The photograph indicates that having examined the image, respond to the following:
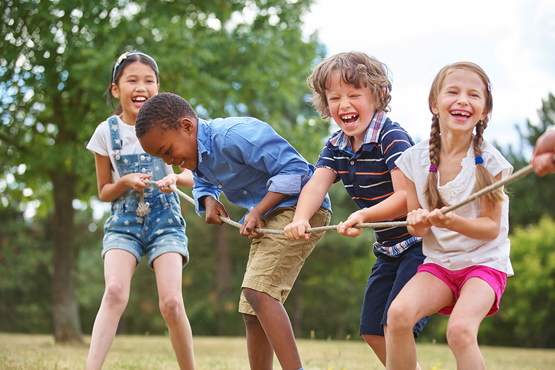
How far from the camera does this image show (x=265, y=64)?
9586 mm

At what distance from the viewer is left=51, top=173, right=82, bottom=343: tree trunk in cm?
995

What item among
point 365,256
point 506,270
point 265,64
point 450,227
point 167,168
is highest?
point 265,64

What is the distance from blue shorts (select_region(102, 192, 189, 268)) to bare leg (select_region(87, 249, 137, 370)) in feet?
0.28

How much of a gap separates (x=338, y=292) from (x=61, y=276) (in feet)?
49.7

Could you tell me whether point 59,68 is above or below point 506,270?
above

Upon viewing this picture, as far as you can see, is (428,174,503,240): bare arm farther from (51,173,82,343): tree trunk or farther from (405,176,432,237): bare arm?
(51,173,82,343): tree trunk

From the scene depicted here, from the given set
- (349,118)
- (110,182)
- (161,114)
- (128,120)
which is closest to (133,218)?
(110,182)

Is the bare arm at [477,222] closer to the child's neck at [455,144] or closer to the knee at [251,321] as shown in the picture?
the child's neck at [455,144]

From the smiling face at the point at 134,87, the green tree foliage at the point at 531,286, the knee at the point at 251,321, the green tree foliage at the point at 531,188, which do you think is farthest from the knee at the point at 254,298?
the green tree foliage at the point at 531,188

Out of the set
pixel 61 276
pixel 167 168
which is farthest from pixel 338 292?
pixel 167 168

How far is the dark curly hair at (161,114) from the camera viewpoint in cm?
302

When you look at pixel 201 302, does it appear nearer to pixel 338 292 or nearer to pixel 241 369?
pixel 338 292

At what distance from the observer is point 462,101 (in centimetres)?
254

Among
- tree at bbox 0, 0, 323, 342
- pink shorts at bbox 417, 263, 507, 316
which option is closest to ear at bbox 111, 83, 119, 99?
pink shorts at bbox 417, 263, 507, 316
